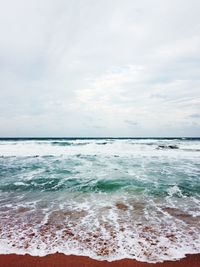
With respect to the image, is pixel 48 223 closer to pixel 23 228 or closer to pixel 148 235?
pixel 23 228

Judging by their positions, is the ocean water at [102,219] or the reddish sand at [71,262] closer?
the reddish sand at [71,262]

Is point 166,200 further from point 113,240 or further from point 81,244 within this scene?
point 81,244

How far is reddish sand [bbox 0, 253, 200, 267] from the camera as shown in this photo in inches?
134

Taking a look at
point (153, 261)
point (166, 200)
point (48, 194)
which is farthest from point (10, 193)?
point (153, 261)

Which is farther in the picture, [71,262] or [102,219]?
[102,219]

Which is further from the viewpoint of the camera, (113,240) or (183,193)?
(183,193)

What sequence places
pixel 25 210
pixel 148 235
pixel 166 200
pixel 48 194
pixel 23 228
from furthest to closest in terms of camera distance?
1. pixel 48 194
2. pixel 166 200
3. pixel 25 210
4. pixel 23 228
5. pixel 148 235

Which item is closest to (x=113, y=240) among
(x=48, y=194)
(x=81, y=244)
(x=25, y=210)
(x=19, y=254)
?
(x=81, y=244)

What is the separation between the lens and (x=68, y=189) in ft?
27.4

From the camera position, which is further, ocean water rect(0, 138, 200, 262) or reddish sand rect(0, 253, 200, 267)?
ocean water rect(0, 138, 200, 262)

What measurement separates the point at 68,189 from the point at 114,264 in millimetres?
5089

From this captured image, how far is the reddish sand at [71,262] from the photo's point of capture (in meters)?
3.41

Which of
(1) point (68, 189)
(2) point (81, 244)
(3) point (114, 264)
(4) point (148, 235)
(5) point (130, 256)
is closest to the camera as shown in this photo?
(3) point (114, 264)

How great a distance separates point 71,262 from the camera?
348cm
